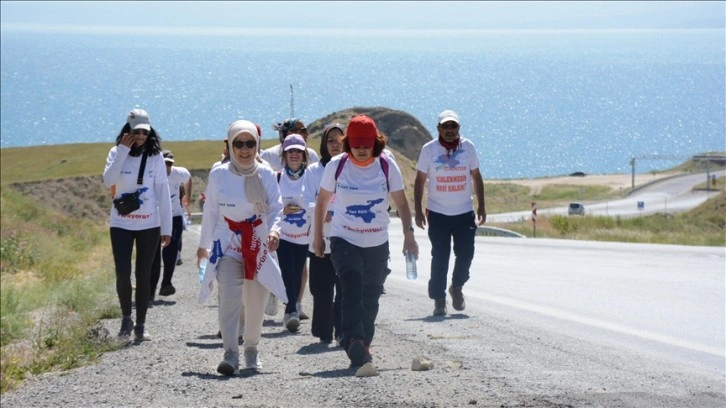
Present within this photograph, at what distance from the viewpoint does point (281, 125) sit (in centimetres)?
1291

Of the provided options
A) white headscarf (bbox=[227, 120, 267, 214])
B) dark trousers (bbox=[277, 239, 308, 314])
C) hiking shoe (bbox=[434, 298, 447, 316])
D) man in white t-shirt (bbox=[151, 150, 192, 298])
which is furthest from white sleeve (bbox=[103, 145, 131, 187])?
man in white t-shirt (bbox=[151, 150, 192, 298])

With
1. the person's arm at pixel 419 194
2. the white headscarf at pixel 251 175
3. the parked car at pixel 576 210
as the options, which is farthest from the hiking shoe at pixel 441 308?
the parked car at pixel 576 210

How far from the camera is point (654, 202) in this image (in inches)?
2960

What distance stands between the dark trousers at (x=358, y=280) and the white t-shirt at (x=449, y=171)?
2978 mm

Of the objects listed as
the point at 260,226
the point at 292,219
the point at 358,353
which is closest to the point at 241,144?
the point at 260,226

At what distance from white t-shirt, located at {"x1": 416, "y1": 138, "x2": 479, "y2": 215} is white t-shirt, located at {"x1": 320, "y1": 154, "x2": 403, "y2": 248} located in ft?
9.87

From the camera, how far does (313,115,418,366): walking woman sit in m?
9.79

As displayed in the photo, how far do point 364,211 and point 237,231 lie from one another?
3.22 feet

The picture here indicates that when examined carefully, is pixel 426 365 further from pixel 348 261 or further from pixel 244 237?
pixel 244 237

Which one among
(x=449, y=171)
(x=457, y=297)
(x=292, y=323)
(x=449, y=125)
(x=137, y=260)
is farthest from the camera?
(x=457, y=297)

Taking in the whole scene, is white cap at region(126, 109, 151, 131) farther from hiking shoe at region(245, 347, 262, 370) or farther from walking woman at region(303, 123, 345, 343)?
hiking shoe at region(245, 347, 262, 370)

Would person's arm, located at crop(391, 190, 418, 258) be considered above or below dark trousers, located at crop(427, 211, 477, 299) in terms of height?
above

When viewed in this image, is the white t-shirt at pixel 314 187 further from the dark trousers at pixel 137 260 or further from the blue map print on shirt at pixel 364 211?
the blue map print on shirt at pixel 364 211

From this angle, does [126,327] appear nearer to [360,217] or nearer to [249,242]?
[249,242]
